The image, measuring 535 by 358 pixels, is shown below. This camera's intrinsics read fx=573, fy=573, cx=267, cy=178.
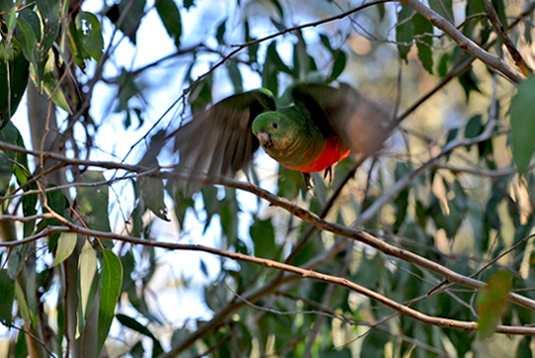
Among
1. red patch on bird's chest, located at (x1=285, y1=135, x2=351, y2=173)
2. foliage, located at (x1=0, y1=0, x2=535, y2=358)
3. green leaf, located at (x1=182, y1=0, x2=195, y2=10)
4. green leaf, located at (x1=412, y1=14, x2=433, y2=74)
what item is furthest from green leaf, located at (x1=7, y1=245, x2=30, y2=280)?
green leaf, located at (x1=412, y1=14, x2=433, y2=74)

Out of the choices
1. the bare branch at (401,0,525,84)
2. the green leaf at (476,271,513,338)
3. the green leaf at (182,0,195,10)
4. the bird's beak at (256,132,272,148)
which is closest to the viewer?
the green leaf at (476,271,513,338)

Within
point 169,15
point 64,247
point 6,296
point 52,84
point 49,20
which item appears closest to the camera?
point 64,247

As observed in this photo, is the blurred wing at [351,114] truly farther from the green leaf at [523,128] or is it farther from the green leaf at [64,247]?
the green leaf at [523,128]

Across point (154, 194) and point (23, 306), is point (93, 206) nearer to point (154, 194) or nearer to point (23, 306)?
point (154, 194)

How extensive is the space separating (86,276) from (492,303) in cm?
114

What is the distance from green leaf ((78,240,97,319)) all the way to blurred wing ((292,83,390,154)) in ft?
2.90

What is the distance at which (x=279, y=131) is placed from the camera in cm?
210

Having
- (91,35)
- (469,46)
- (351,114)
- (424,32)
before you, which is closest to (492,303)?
(469,46)

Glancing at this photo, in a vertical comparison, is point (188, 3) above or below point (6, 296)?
above

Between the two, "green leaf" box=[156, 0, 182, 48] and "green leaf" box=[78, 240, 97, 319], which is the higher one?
"green leaf" box=[156, 0, 182, 48]

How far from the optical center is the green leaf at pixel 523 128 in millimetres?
673

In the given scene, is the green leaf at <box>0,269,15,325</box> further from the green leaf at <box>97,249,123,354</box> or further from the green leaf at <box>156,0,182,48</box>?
the green leaf at <box>156,0,182,48</box>

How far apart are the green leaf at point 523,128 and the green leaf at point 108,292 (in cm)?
122

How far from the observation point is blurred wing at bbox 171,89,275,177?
208 centimetres
